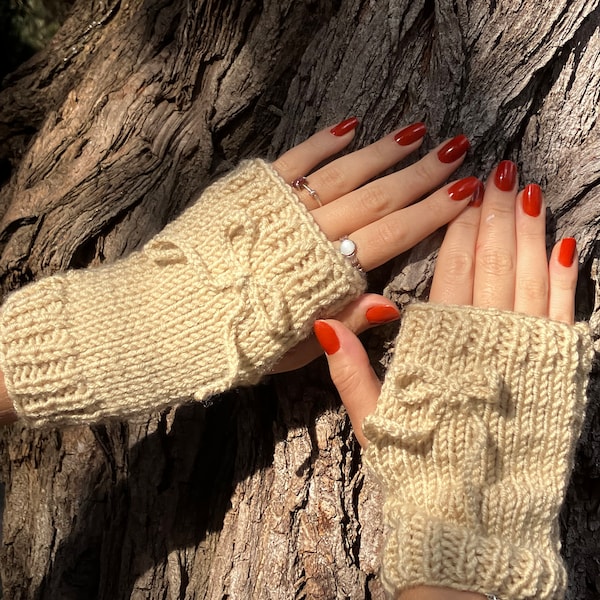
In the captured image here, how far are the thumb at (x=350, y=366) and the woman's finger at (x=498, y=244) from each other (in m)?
0.29

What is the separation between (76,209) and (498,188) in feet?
3.81

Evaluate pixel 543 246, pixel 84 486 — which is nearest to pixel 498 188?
pixel 543 246

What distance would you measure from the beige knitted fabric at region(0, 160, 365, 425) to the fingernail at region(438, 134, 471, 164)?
1.17 ft

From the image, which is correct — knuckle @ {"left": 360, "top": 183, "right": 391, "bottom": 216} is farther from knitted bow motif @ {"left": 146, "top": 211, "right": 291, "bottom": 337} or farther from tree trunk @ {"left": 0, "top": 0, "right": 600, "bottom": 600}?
knitted bow motif @ {"left": 146, "top": 211, "right": 291, "bottom": 337}

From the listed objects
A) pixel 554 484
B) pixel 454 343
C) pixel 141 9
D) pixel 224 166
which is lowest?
pixel 554 484

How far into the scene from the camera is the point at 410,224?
4.55 ft

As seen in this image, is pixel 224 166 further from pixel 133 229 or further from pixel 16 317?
pixel 16 317

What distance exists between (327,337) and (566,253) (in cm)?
57

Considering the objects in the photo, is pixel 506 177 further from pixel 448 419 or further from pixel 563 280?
pixel 448 419

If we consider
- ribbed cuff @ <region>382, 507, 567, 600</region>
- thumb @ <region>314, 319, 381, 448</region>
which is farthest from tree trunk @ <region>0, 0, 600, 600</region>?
ribbed cuff @ <region>382, 507, 567, 600</region>

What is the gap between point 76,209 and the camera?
175cm

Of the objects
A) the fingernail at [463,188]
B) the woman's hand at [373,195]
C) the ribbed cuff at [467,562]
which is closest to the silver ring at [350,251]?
the woman's hand at [373,195]

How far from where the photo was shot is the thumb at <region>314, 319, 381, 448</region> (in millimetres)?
1332

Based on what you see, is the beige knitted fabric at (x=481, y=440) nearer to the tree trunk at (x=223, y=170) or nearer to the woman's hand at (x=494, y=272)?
the woman's hand at (x=494, y=272)
